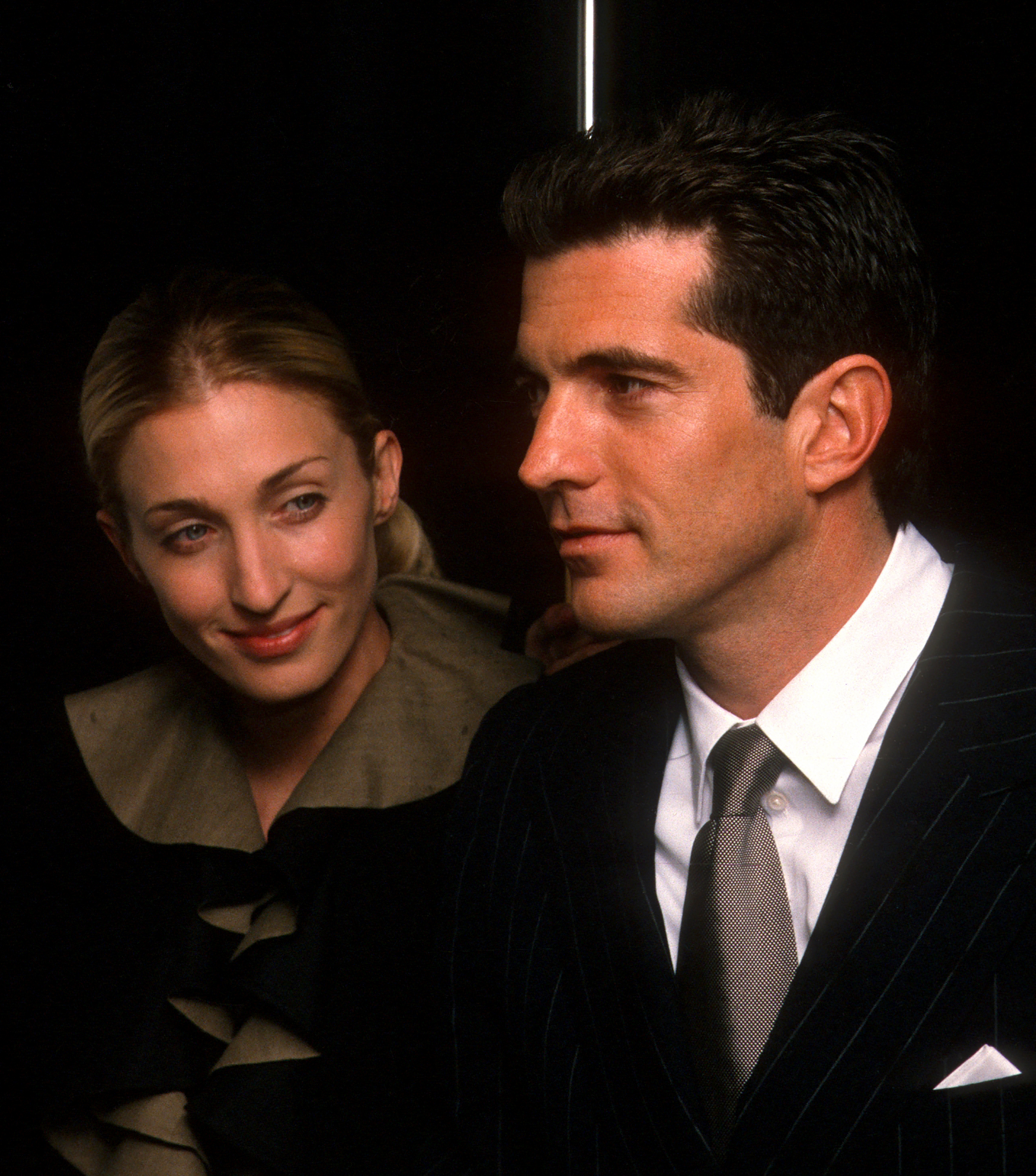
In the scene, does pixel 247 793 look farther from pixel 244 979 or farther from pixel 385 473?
pixel 385 473

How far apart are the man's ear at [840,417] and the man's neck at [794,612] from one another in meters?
0.08

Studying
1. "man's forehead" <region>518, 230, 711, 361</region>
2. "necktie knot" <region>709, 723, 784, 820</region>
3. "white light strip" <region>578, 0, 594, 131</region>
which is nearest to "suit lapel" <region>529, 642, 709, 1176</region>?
"necktie knot" <region>709, 723, 784, 820</region>

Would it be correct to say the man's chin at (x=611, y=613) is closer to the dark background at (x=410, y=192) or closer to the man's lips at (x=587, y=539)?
the man's lips at (x=587, y=539)

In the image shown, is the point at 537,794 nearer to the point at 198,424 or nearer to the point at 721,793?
the point at 721,793

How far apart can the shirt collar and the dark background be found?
0.85 ft

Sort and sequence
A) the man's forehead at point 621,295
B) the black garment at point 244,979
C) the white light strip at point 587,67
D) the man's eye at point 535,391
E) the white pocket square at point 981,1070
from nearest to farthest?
the white pocket square at point 981,1070 → the man's forehead at point 621,295 → the man's eye at point 535,391 → the black garment at point 244,979 → the white light strip at point 587,67

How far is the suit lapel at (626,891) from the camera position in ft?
4.76

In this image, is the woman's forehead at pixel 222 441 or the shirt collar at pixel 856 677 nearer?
the shirt collar at pixel 856 677

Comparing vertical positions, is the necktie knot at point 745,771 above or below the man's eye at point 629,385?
below

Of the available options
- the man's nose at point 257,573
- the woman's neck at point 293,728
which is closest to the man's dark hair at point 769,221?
the man's nose at point 257,573

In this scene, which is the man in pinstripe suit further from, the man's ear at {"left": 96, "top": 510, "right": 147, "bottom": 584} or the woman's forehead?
the man's ear at {"left": 96, "top": 510, "right": 147, "bottom": 584}

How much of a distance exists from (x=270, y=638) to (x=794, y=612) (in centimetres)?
76

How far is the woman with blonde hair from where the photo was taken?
68.9 inches

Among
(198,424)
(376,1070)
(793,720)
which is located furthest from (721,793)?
(198,424)
